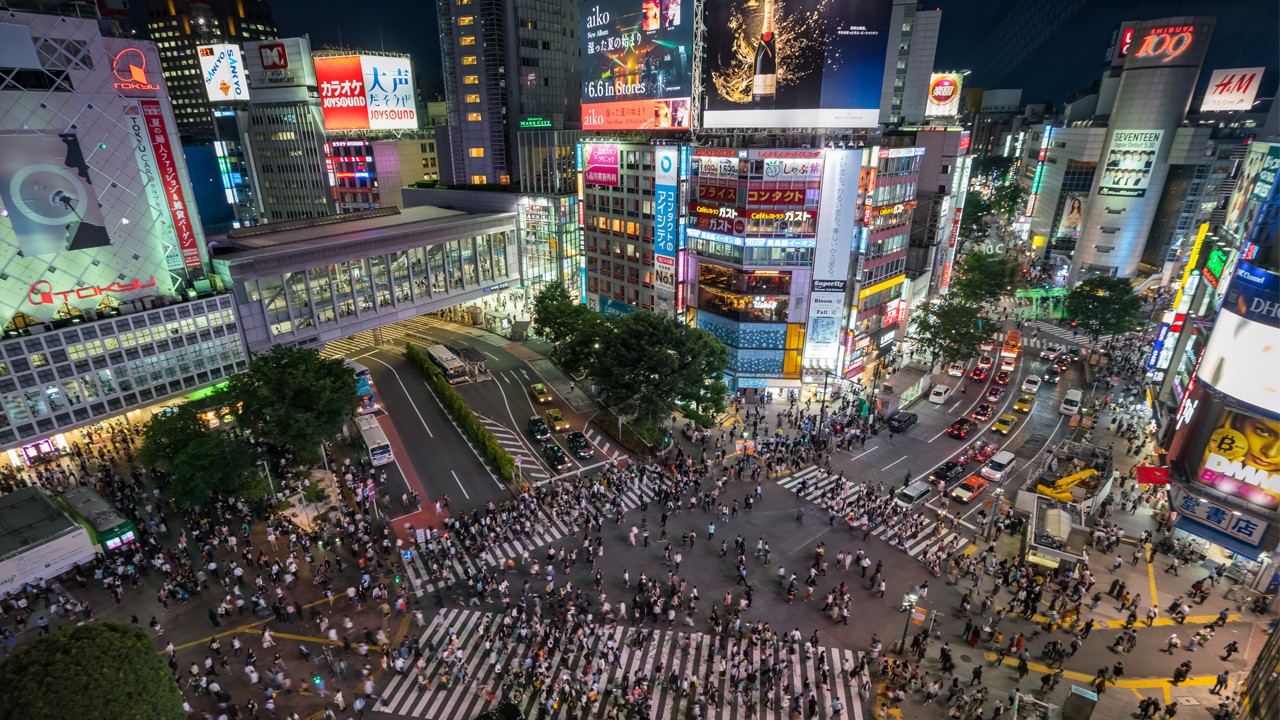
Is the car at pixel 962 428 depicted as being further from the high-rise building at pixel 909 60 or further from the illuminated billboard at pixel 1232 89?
the illuminated billboard at pixel 1232 89

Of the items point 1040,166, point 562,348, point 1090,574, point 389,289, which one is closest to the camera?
point 1090,574

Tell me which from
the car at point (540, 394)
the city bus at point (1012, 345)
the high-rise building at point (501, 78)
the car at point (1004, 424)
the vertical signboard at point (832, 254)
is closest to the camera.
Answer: the car at point (1004, 424)

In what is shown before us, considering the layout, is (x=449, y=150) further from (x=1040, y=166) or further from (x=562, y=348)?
(x=1040, y=166)

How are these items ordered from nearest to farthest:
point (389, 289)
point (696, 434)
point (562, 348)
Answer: point (696, 434)
point (562, 348)
point (389, 289)

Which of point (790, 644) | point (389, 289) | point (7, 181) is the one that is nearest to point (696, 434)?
point (790, 644)

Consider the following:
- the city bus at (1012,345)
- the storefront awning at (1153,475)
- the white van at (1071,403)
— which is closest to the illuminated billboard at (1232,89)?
the city bus at (1012,345)

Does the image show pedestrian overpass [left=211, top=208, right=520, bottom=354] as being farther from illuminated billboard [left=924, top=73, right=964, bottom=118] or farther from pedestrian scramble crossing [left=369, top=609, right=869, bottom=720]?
illuminated billboard [left=924, top=73, right=964, bottom=118]

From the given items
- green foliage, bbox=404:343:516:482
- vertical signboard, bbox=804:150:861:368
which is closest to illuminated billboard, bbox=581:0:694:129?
vertical signboard, bbox=804:150:861:368

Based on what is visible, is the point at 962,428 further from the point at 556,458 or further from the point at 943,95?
the point at 943,95
